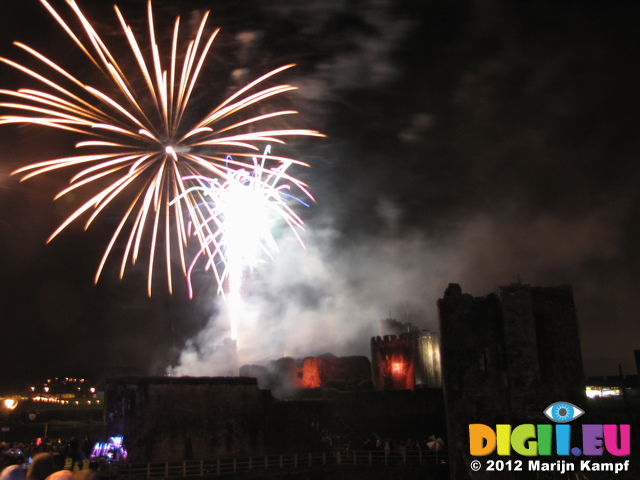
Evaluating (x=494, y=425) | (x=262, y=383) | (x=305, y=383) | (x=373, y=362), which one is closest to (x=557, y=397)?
(x=494, y=425)

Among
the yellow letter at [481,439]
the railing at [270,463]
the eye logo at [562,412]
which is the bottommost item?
the railing at [270,463]

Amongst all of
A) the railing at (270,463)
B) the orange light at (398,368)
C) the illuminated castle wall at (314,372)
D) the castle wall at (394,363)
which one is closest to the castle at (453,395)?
the railing at (270,463)

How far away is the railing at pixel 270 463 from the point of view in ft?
83.5

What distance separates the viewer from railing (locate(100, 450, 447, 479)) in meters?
25.4

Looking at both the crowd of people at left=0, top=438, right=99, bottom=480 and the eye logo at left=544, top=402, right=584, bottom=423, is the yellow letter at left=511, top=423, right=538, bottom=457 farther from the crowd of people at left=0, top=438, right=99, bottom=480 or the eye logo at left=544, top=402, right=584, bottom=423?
the crowd of people at left=0, top=438, right=99, bottom=480

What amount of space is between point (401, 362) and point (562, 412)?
2639 centimetres

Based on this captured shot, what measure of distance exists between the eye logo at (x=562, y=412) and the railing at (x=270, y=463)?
706cm

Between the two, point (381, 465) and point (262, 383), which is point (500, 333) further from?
point (262, 383)

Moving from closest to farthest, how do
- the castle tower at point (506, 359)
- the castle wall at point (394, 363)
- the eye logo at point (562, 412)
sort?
the eye logo at point (562, 412) → the castle tower at point (506, 359) → the castle wall at point (394, 363)

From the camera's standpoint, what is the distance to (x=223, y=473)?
87.1ft

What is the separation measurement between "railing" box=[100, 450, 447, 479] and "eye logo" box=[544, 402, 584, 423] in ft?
23.2

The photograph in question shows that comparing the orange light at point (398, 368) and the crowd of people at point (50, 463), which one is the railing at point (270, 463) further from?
the orange light at point (398, 368)

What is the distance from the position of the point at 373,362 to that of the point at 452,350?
2442cm

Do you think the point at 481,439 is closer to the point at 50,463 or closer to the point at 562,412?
the point at 562,412
